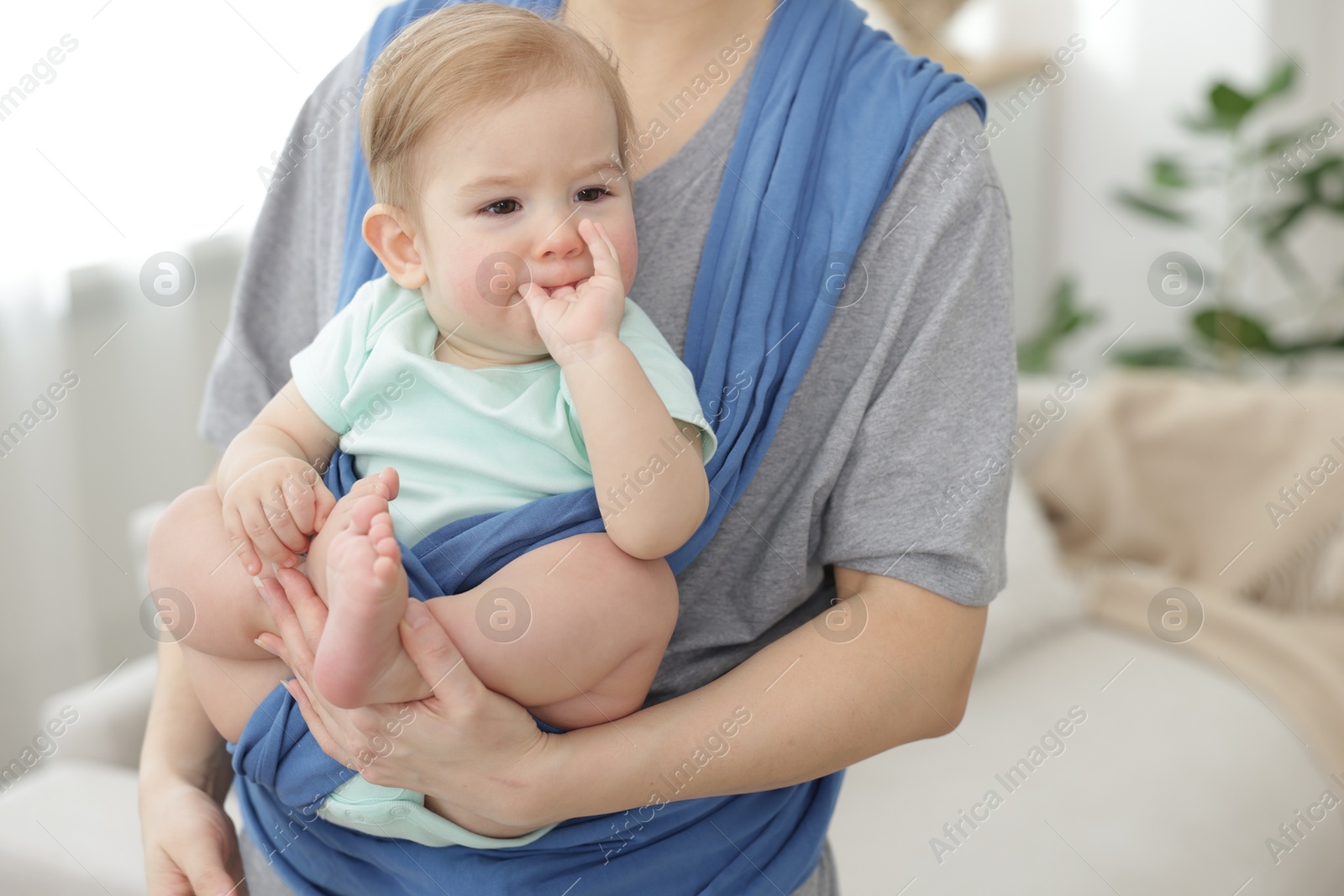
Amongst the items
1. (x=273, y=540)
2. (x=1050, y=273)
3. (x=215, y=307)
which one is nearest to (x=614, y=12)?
(x=273, y=540)

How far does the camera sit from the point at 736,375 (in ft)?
2.74

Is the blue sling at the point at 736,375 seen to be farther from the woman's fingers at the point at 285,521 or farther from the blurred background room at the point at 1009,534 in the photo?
the blurred background room at the point at 1009,534

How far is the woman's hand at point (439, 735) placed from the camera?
2.33 feet

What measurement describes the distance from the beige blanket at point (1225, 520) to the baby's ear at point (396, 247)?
1953 mm

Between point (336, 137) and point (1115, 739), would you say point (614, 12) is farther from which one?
point (1115, 739)

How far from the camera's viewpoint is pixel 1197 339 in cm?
312

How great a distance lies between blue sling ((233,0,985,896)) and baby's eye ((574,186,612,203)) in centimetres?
11

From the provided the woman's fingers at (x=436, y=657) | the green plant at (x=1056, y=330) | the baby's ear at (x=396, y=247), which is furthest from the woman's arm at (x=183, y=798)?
the green plant at (x=1056, y=330)

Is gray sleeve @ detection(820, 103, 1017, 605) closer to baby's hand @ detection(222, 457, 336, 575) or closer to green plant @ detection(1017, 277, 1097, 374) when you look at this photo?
baby's hand @ detection(222, 457, 336, 575)

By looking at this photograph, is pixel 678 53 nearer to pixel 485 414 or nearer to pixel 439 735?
pixel 485 414

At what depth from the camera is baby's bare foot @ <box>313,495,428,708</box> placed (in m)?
0.65

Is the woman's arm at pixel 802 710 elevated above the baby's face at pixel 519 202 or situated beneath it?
situated beneath

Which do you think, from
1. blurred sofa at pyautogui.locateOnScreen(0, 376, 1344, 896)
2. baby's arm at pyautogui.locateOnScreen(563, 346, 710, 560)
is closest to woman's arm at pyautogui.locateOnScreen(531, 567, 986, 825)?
baby's arm at pyautogui.locateOnScreen(563, 346, 710, 560)

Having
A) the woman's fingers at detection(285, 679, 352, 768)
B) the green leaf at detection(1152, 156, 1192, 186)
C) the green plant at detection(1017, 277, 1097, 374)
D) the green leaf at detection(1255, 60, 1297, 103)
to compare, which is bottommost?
the green plant at detection(1017, 277, 1097, 374)
